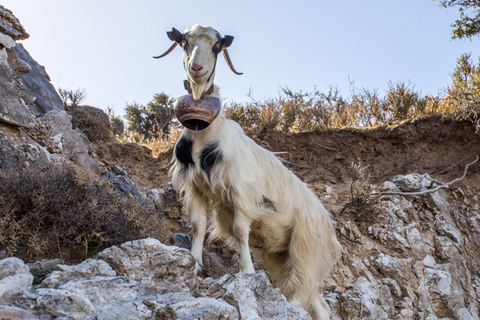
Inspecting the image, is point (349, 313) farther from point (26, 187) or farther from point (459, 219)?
point (26, 187)

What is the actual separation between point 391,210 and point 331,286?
6.56ft

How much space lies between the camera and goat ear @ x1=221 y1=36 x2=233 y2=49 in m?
5.02

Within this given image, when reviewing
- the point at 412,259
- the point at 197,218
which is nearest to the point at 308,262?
the point at 197,218

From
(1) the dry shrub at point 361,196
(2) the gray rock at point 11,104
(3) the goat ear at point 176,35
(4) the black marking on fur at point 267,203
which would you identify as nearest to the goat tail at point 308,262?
(4) the black marking on fur at point 267,203

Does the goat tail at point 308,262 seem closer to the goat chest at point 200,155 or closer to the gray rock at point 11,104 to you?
the goat chest at point 200,155

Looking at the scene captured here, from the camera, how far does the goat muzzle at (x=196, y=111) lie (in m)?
4.60

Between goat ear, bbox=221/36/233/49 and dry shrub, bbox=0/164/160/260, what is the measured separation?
A: 206cm

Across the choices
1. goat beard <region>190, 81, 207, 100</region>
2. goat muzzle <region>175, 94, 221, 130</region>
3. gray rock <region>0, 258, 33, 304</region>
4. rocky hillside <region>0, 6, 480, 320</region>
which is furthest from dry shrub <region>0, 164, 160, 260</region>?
goat beard <region>190, 81, 207, 100</region>

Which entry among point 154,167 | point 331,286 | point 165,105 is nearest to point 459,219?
point 331,286

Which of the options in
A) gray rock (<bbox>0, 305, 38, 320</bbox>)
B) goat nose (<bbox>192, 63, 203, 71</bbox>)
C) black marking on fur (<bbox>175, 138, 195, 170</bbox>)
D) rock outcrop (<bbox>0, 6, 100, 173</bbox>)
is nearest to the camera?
gray rock (<bbox>0, 305, 38, 320</bbox>)

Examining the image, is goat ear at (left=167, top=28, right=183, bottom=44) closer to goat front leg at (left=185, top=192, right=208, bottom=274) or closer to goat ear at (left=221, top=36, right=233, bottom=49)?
goat ear at (left=221, top=36, right=233, bottom=49)

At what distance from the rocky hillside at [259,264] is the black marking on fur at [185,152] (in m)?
0.91

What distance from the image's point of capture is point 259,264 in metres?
6.77

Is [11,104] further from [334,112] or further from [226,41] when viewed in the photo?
[334,112]
